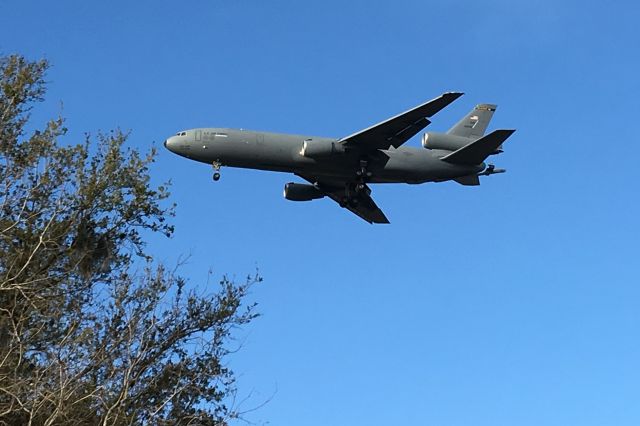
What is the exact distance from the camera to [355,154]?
43.3 m

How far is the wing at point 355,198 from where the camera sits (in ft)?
→ 153

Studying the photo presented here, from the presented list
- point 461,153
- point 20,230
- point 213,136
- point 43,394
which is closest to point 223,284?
point 20,230

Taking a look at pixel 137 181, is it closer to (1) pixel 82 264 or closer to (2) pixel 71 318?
(1) pixel 82 264

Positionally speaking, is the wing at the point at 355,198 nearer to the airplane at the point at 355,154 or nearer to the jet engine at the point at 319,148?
the airplane at the point at 355,154

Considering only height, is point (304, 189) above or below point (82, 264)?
above

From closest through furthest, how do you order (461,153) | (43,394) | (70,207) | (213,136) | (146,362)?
(43,394), (146,362), (70,207), (213,136), (461,153)

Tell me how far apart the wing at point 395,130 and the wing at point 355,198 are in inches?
127

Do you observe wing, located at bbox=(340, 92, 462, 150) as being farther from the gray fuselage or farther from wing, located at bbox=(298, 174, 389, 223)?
wing, located at bbox=(298, 174, 389, 223)

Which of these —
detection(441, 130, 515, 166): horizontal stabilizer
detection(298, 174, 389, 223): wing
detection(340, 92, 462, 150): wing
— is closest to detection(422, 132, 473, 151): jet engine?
detection(441, 130, 515, 166): horizontal stabilizer

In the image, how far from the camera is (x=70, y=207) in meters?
24.7

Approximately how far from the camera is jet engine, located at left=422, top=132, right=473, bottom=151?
45.4 metres

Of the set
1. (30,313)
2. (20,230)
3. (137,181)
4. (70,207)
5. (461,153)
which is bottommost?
(30,313)

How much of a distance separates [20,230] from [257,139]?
20138mm

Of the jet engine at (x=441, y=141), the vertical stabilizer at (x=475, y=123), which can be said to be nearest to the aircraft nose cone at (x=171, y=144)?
the jet engine at (x=441, y=141)
